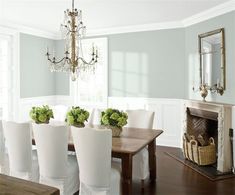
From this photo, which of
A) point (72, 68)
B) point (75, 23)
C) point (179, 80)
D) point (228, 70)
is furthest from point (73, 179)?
point (179, 80)

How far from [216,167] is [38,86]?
4.21 meters

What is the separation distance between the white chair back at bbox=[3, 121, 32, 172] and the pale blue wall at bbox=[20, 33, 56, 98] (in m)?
3.01

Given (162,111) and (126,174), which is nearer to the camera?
(126,174)

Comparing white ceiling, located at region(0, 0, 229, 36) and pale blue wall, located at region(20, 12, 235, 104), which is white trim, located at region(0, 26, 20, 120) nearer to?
pale blue wall, located at region(20, 12, 235, 104)

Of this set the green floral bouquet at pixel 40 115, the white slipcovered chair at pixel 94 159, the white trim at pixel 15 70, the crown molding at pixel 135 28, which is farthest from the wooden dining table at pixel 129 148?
the white trim at pixel 15 70

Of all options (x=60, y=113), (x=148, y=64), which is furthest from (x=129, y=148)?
(x=148, y=64)

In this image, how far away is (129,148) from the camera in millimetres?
2742

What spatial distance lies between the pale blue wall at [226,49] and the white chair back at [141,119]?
1.33 m

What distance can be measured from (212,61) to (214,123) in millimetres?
1125

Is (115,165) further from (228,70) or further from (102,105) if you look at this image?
(102,105)

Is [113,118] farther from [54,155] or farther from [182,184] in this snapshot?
[182,184]

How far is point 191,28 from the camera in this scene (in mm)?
5281

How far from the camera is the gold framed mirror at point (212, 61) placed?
4.36 m

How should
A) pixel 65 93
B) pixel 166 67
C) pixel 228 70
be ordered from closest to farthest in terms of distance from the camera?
pixel 228 70
pixel 166 67
pixel 65 93
